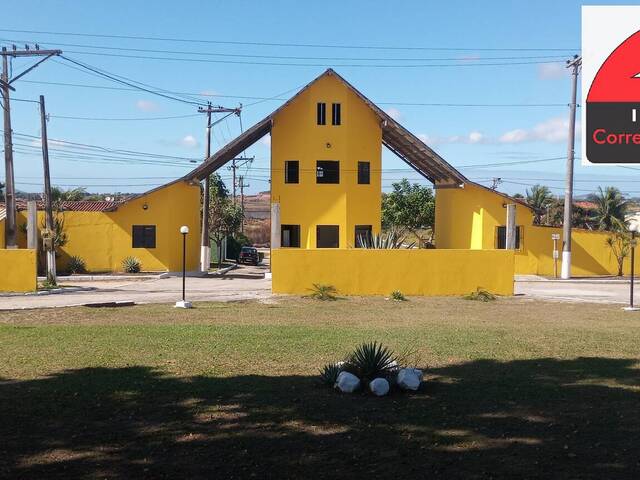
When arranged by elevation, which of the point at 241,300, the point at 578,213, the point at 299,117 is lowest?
the point at 241,300

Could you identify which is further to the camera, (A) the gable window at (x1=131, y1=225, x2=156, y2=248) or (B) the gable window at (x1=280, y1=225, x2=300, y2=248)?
(A) the gable window at (x1=131, y1=225, x2=156, y2=248)

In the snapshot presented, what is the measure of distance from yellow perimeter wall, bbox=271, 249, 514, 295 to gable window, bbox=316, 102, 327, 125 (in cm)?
1089

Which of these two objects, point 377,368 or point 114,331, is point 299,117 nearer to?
point 114,331

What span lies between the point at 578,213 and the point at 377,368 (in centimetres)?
5305

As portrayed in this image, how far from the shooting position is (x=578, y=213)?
57.4 m

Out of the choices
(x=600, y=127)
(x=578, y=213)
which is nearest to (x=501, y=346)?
(x=600, y=127)

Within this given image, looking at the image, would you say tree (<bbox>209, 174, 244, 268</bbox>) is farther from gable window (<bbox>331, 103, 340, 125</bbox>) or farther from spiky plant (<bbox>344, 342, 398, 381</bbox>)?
spiky plant (<bbox>344, 342, 398, 381</bbox>)

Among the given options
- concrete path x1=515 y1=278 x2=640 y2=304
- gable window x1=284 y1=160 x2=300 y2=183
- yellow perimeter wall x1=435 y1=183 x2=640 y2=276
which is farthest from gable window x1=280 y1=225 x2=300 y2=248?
concrete path x1=515 y1=278 x2=640 y2=304

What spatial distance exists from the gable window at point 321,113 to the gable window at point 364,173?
2.76m

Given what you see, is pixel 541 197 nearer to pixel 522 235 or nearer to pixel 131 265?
pixel 522 235

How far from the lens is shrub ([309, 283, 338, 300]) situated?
Answer: 920 inches

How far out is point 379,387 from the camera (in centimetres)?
835

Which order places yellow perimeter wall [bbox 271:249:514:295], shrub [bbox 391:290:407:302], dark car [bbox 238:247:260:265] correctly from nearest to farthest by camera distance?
1. shrub [bbox 391:290:407:302]
2. yellow perimeter wall [bbox 271:249:514:295]
3. dark car [bbox 238:247:260:265]

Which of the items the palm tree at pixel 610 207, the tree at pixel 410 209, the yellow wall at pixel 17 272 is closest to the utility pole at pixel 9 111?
the yellow wall at pixel 17 272
